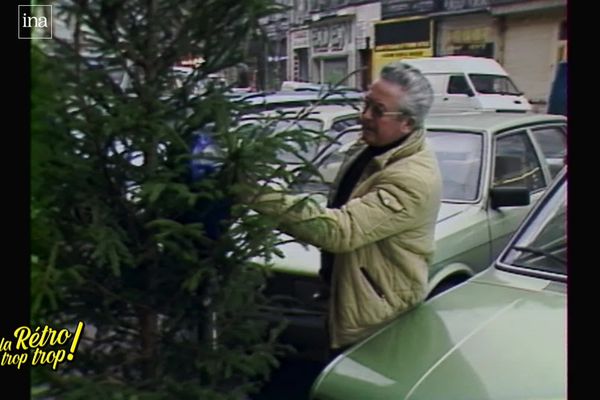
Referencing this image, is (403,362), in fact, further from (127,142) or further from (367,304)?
(127,142)

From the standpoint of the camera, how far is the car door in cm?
473

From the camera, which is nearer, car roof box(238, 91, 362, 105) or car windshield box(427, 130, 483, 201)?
car roof box(238, 91, 362, 105)

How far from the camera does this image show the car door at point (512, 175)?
4.73 meters

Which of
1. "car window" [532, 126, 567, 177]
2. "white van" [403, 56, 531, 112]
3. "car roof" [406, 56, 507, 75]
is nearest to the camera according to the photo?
"car window" [532, 126, 567, 177]

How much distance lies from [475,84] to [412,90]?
10261 mm

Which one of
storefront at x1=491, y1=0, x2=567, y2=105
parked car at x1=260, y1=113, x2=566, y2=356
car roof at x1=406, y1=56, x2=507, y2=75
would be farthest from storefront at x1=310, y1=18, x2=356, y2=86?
storefront at x1=491, y1=0, x2=567, y2=105

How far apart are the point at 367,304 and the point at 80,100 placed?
4.48 feet

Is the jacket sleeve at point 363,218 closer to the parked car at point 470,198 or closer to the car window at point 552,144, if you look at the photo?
the parked car at point 470,198

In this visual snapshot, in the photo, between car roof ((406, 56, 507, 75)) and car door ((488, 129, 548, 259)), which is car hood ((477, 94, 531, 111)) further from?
car door ((488, 129, 548, 259))

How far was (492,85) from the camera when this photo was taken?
12789mm

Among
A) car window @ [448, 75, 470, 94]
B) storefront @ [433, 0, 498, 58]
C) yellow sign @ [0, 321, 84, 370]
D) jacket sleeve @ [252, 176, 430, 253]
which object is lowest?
yellow sign @ [0, 321, 84, 370]

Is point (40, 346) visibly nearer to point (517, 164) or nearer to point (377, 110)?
point (377, 110)

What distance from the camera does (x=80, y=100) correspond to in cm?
200
